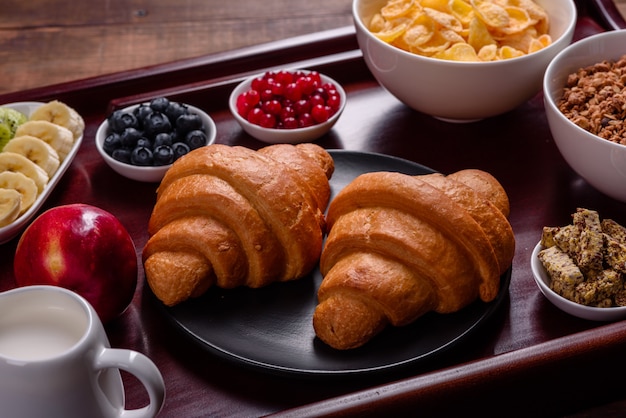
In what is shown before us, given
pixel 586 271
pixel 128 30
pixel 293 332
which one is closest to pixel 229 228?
pixel 293 332

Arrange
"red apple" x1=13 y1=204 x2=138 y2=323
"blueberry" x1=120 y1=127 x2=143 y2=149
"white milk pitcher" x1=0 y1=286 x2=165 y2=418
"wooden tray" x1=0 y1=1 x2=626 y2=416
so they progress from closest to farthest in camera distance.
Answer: "white milk pitcher" x1=0 y1=286 x2=165 y2=418, "wooden tray" x1=0 y1=1 x2=626 y2=416, "red apple" x1=13 y1=204 x2=138 y2=323, "blueberry" x1=120 y1=127 x2=143 y2=149

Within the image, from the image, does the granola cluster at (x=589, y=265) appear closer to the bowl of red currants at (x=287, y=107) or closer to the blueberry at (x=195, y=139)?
the bowl of red currants at (x=287, y=107)

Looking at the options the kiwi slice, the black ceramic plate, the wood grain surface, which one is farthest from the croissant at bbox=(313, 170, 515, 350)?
the wood grain surface

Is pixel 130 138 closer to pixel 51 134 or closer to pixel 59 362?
pixel 51 134

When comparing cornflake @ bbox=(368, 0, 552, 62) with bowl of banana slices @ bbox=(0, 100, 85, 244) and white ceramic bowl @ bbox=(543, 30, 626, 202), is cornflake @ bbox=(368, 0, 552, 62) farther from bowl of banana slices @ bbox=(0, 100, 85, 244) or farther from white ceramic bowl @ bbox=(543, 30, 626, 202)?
bowl of banana slices @ bbox=(0, 100, 85, 244)

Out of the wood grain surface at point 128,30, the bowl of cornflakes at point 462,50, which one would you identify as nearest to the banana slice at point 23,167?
the bowl of cornflakes at point 462,50

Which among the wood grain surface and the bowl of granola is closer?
the bowl of granola
